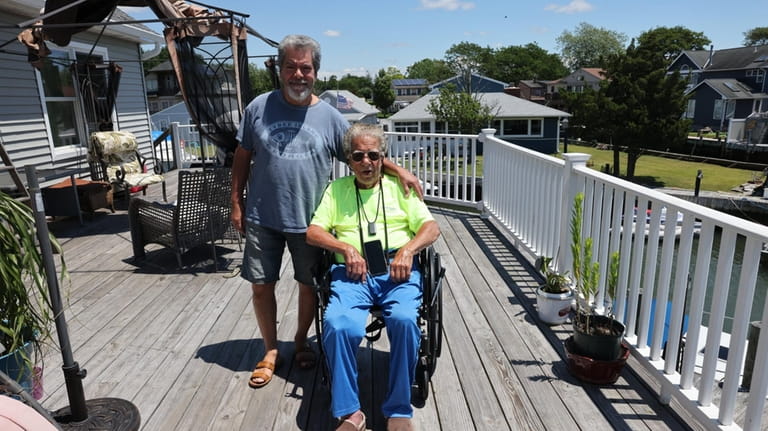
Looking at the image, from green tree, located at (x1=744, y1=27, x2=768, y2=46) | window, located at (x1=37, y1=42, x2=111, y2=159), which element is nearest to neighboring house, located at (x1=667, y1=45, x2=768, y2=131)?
green tree, located at (x1=744, y1=27, x2=768, y2=46)

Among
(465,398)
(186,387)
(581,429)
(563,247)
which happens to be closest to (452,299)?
(563,247)

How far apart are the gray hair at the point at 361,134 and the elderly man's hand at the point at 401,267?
470mm

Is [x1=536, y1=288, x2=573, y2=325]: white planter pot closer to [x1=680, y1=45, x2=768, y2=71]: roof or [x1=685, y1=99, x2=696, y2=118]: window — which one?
[x1=680, y1=45, x2=768, y2=71]: roof

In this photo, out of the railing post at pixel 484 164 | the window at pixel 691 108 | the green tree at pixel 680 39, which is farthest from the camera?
the green tree at pixel 680 39

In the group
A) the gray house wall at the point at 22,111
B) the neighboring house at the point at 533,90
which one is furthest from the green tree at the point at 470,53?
the gray house wall at the point at 22,111

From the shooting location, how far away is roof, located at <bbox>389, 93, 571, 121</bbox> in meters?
32.6

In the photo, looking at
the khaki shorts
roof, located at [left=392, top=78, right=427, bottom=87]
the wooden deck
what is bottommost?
the wooden deck

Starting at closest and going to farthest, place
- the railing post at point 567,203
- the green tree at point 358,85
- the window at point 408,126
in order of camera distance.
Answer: the railing post at point 567,203
the window at point 408,126
the green tree at point 358,85

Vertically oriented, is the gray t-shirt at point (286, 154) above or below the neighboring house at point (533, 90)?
below

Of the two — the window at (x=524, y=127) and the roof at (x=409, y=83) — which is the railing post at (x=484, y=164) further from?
the roof at (x=409, y=83)

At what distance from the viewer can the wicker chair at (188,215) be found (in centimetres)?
377

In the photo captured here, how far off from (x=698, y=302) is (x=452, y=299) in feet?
5.25

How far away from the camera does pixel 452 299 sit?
130 inches

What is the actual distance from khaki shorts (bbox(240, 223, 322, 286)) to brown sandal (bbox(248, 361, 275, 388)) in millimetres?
401
